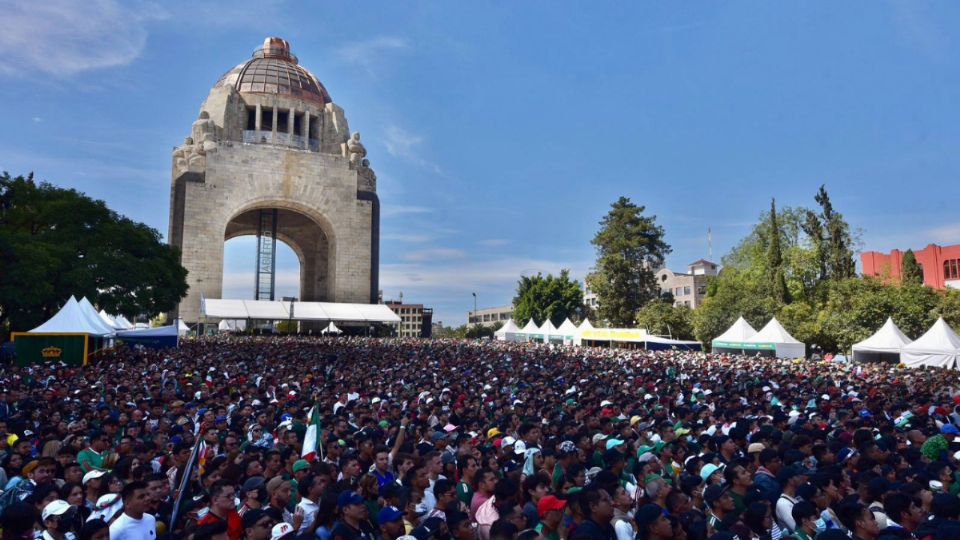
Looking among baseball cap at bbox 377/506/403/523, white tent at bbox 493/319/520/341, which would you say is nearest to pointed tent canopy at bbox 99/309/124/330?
baseball cap at bbox 377/506/403/523

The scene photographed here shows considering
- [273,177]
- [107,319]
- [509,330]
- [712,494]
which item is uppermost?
[273,177]

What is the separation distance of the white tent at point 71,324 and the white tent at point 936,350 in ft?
95.6

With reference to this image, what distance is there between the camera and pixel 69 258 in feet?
93.9

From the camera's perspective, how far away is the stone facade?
51219mm

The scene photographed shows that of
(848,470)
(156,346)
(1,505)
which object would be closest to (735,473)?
(848,470)

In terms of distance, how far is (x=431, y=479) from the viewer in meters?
6.19

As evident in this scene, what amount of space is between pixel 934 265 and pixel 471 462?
54.4 m

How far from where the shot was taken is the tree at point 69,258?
25.3 metres

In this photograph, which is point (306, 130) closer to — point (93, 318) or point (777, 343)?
point (93, 318)

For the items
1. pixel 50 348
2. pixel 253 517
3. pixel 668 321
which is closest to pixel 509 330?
pixel 668 321

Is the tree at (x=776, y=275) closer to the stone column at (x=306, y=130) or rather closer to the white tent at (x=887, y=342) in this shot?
the white tent at (x=887, y=342)

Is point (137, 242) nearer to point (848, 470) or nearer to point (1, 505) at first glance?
point (1, 505)

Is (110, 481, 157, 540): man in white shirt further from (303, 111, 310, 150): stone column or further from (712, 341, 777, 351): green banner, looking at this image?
(303, 111, 310, 150): stone column

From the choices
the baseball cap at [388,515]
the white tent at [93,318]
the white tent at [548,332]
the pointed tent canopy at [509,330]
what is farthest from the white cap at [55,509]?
the pointed tent canopy at [509,330]
